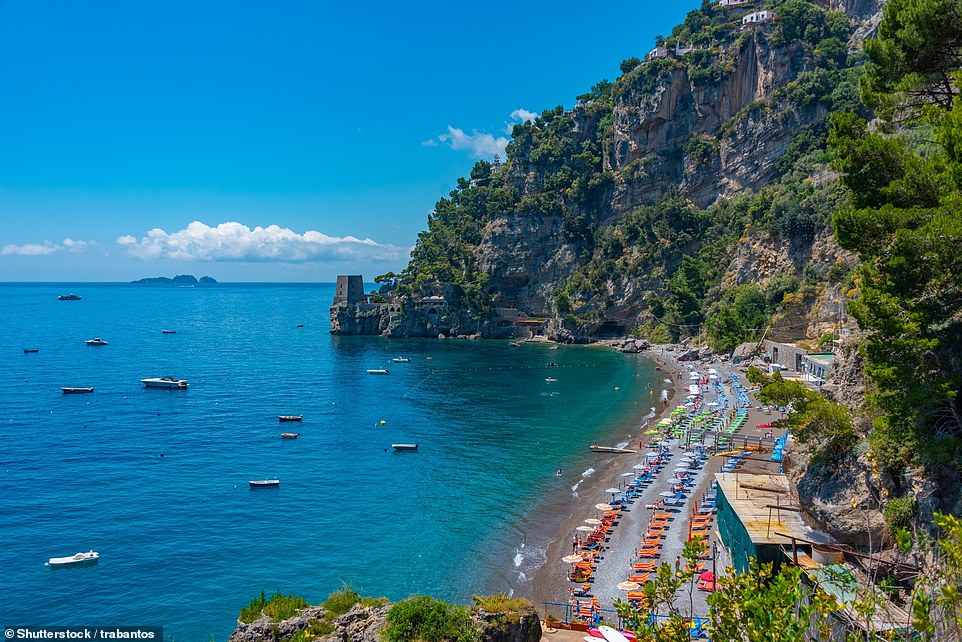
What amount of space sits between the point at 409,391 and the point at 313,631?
52672 mm

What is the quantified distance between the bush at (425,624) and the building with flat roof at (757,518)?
7.55 meters

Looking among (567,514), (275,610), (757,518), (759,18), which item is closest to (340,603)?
(275,610)

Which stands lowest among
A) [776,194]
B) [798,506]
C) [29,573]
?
[29,573]

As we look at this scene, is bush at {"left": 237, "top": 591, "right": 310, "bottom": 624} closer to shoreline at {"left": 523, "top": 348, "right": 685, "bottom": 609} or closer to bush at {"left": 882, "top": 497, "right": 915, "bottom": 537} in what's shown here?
shoreline at {"left": 523, "top": 348, "right": 685, "bottom": 609}

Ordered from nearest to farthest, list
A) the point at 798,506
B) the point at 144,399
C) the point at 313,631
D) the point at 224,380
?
the point at 313,631 → the point at 798,506 → the point at 144,399 → the point at 224,380

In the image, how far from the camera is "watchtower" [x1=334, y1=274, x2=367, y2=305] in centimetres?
11538

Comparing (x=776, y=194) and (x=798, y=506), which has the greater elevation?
(x=776, y=194)

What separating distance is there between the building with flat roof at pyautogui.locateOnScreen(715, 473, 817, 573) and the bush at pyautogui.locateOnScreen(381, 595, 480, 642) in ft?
24.8

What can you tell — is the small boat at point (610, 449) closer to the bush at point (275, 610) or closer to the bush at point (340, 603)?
the bush at point (340, 603)

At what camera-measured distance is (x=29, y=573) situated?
26.6m

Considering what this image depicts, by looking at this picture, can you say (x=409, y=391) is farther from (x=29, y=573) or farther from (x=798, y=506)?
(x=798, y=506)

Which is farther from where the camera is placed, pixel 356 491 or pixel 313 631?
pixel 356 491

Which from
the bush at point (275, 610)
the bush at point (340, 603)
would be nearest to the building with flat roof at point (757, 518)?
the bush at point (340, 603)

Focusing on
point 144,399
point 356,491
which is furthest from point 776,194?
point 144,399
